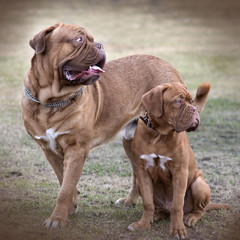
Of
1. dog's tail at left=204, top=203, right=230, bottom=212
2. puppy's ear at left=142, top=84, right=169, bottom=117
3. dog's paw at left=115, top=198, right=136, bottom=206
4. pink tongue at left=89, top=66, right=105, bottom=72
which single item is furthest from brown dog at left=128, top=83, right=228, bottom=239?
dog's paw at left=115, top=198, right=136, bottom=206

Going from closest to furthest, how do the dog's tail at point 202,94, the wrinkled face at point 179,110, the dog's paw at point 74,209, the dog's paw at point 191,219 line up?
the wrinkled face at point 179,110 < the dog's paw at point 191,219 < the dog's paw at point 74,209 < the dog's tail at point 202,94

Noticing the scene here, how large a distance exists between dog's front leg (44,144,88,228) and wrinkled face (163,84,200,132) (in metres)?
1.00

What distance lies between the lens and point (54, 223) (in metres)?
4.96

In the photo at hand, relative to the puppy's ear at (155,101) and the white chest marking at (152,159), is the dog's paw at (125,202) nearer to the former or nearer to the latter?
the white chest marking at (152,159)

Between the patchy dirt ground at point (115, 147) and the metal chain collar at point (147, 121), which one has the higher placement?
the metal chain collar at point (147, 121)

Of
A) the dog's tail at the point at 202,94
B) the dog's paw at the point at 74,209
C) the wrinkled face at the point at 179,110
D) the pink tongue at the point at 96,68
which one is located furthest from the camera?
the dog's tail at the point at 202,94

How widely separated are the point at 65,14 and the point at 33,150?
1735 cm

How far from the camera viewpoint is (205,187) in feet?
17.0

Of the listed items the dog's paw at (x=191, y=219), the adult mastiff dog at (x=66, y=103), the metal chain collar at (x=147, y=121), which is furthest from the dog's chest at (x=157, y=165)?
the adult mastiff dog at (x=66, y=103)

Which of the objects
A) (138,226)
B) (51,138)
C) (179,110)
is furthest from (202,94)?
(51,138)

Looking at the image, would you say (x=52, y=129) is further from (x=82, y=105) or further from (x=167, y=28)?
(x=167, y=28)

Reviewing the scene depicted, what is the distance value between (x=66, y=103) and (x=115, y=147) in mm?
3364

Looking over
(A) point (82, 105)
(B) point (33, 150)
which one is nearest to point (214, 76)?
(B) point (33, 150)

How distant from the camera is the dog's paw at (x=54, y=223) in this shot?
195 inches
